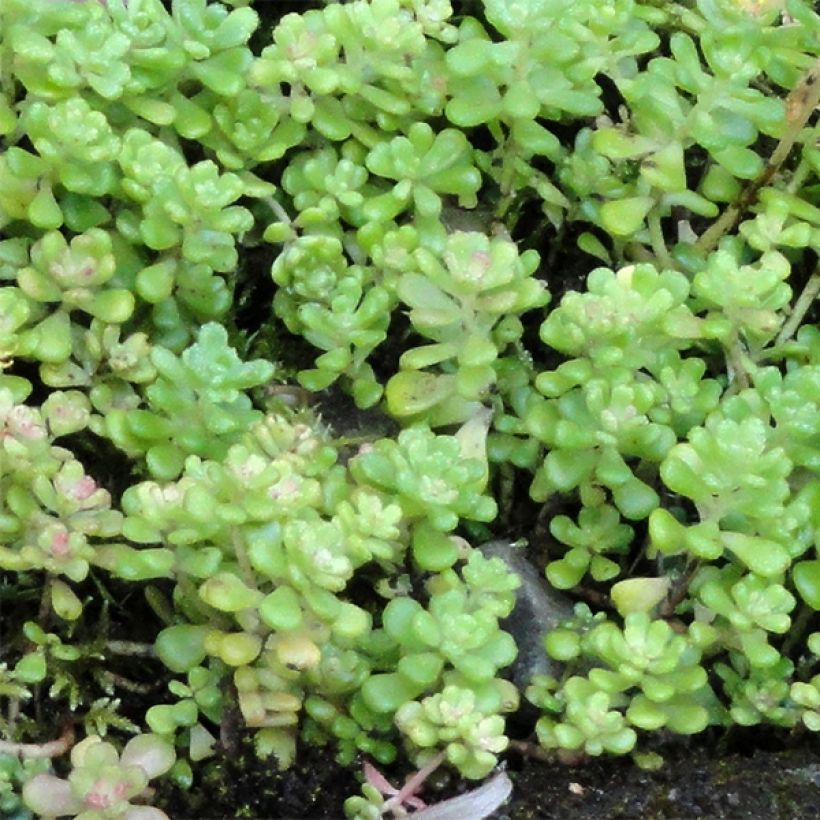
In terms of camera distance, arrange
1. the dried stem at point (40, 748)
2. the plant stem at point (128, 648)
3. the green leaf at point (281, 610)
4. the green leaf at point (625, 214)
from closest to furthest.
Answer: the green leaf at point (281, 610) → the dried stem at point (40, 748) → the plant stem at point (128, 648) → the green leaf at point (625, 214)

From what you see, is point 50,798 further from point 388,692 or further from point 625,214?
point 625,214

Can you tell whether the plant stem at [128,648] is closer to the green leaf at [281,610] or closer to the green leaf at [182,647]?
the green leaf at [182,647]

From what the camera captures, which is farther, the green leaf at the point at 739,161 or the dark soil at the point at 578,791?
the green leaf at the point at 739,161

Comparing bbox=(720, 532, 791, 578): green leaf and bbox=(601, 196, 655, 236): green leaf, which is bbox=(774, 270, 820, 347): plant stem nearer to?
bbox=(601, 196, 655, 236): green leaf

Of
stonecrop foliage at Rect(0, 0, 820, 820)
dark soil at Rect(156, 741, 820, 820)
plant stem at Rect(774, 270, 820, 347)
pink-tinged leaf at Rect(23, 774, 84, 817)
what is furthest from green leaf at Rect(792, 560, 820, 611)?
pink-tinged leaf at Rect(23, 774, 84, 817)

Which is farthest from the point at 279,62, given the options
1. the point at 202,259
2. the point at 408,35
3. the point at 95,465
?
the point at 95,465

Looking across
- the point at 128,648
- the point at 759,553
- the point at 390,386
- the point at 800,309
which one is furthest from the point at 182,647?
the point at 800,309

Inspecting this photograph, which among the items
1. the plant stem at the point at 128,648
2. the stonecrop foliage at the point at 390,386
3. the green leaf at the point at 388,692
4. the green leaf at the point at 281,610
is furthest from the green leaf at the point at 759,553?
the plant stem at the point at 128,648
